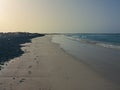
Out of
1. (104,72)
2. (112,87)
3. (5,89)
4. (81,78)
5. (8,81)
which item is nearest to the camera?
(5,89)

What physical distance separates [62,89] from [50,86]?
2.56ft

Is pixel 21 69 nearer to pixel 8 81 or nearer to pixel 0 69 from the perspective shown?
pixel 0 69

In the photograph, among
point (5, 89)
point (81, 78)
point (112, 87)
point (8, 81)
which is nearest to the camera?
point (5, 89)

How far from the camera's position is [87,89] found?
10.6 metres

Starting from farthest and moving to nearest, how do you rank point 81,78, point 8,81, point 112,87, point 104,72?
point 104,72, point 81,78, point 8,81, point 112,87

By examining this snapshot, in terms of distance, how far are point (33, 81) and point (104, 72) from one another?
471 cm

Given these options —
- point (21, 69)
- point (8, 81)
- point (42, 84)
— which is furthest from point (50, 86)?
point (21, 69)

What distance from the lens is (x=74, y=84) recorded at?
37.7 feet

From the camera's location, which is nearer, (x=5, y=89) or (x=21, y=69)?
(x=5, y=89)

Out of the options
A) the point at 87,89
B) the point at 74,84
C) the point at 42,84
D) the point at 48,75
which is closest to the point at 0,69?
the point at 48,75

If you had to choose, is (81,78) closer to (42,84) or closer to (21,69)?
(42,84)

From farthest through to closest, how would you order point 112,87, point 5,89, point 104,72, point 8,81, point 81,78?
1. point 104,72
2. point 81,78
3. point 8,81
4. point 112,87
5. point 5,89

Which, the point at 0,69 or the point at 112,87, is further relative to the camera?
the point at 0,69

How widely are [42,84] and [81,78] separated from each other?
2.36 m
